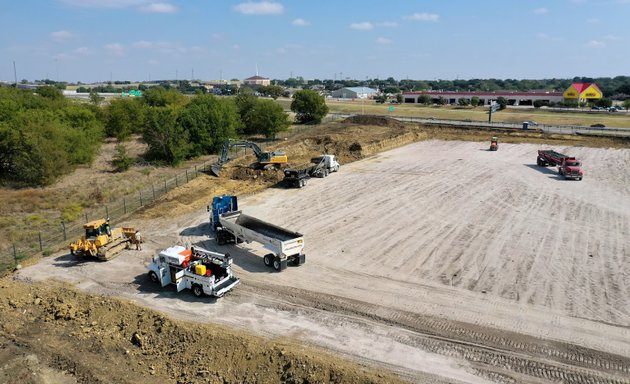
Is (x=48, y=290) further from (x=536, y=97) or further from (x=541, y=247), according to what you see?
(x=536, y=97)

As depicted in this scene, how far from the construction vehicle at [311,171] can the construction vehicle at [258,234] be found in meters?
9.14

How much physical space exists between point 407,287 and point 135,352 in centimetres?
1004

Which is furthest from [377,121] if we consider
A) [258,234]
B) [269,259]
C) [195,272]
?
[195,272]

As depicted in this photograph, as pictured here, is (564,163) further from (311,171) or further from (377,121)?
(377,121)

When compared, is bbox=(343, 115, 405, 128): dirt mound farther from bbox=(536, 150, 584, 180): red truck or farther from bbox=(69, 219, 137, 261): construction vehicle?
bbox=(69, 219, 137, 261): construction vehicle

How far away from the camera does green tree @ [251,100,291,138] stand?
53188 mm

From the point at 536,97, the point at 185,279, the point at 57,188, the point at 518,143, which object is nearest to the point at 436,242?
the point at 185,279

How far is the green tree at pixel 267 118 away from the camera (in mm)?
53188

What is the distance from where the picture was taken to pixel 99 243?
67.0 ft

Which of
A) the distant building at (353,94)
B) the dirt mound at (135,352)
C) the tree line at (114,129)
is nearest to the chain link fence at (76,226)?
the dirt mound at (135,352)

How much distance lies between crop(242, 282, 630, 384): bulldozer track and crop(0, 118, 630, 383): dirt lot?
5 centimetres

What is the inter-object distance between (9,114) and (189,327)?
1426 inches

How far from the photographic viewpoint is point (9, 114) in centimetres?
4059

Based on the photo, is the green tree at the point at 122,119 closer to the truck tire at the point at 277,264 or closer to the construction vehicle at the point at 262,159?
the construction vehicle at the point at 262,159
